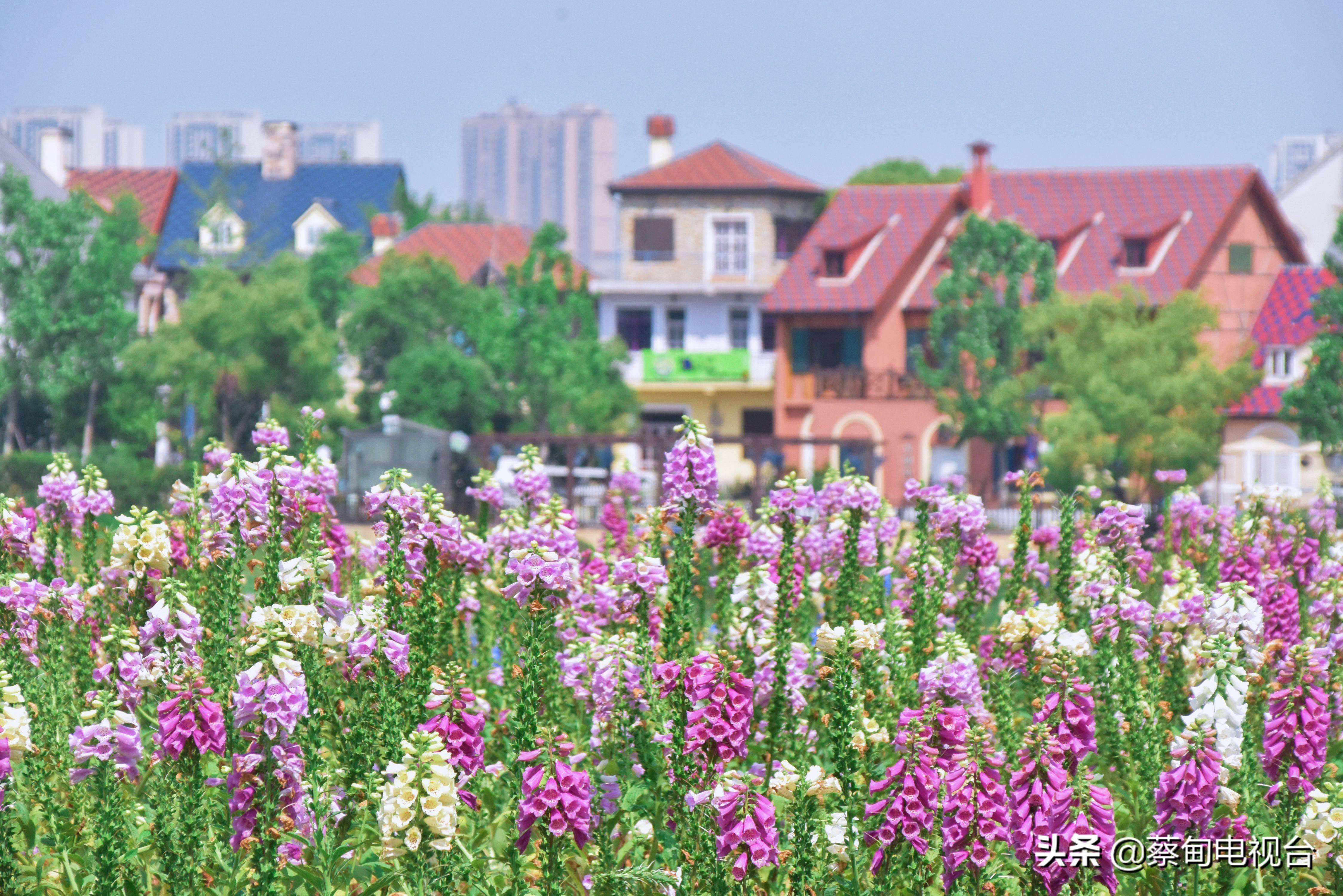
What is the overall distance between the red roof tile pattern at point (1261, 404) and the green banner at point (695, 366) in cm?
1401

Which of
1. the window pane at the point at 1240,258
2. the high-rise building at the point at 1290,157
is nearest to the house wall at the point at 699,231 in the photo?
the window pane at the point at 1240,258

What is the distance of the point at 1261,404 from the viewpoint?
136ft

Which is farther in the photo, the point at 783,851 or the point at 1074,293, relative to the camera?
the point at 1074,293

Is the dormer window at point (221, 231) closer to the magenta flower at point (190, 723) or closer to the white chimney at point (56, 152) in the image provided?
the white chimney at point (56, 152)

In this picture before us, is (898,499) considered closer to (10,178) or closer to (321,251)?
(321,251)

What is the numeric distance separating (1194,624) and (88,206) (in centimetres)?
3486

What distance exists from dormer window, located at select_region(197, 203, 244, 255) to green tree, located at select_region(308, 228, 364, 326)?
2.29m

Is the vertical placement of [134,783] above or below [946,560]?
below

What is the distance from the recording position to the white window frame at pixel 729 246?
49.5 meters

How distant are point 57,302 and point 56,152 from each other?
18113 millimetres

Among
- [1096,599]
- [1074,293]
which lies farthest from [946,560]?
[1074,293]

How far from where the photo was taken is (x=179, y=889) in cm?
672

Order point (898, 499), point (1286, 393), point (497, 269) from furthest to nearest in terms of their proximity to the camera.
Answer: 1. point (497, 269)
2. point (898, 499)
3. point (1286, 393)

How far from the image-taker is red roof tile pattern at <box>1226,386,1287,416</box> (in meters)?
41.2
